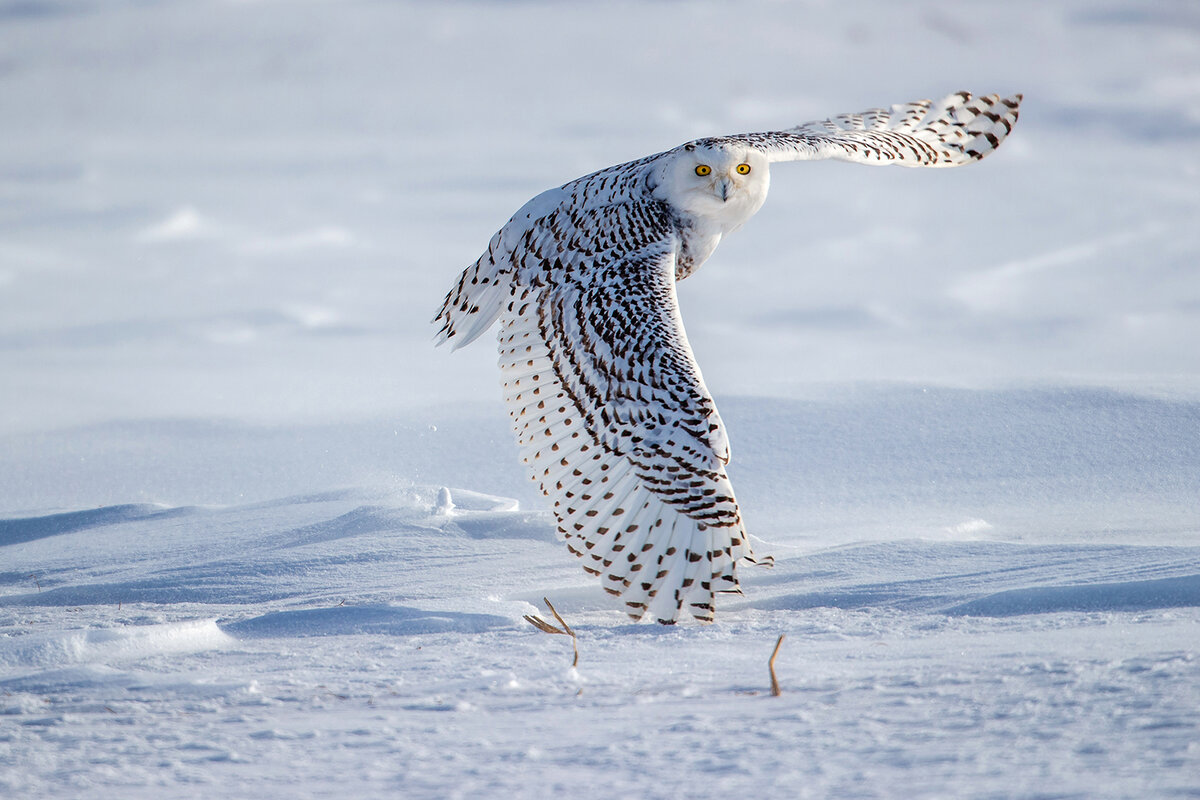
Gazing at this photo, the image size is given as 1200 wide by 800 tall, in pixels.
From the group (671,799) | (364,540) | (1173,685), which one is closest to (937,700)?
(1173,685)

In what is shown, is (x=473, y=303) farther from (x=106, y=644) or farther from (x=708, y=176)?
(x=106, y=644)

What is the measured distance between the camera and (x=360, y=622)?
3615 millimetres

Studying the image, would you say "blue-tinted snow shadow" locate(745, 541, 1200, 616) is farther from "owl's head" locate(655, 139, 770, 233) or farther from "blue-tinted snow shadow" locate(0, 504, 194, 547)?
"blue-tinted snow shadow" locate(0, 504, 194, 547)

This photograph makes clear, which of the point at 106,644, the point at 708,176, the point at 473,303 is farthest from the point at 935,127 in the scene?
the point at 106,644

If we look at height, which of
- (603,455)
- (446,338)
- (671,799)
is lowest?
(671,799)

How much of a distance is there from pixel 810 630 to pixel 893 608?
1.51ft

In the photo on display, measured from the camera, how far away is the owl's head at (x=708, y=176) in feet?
14.8

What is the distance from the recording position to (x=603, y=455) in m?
3.93

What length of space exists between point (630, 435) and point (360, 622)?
109cm

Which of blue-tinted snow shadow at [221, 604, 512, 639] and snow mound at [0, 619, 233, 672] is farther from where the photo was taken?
blue-tinted snow shadow at [221, 604, 512, 639]

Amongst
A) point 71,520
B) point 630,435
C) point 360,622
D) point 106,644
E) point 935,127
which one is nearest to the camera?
point 106,644

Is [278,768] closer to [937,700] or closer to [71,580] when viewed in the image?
[937,700]

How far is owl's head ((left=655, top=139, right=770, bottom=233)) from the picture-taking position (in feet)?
14.8

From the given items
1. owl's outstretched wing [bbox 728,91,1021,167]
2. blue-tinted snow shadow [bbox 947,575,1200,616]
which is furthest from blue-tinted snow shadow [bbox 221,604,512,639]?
owl's outstretched wing [bbox 728,91,1021,167]
